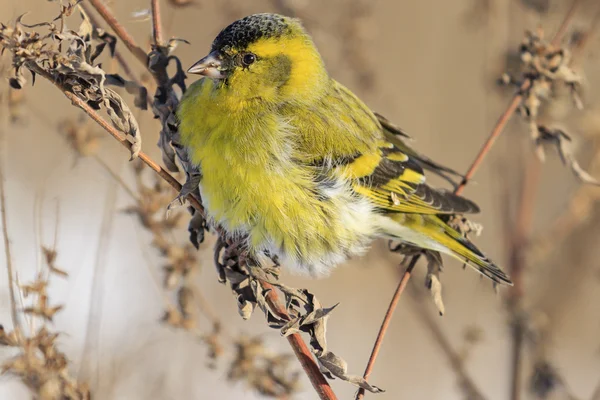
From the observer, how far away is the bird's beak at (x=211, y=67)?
2.75 m

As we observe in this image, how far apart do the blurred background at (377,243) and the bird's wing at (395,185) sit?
0.59 meters

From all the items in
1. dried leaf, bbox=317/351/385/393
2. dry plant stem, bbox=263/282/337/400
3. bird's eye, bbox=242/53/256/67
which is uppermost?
bird's eye, bbox=242/53/256/67

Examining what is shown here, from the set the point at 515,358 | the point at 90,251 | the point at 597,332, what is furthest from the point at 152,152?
the point at 597,332

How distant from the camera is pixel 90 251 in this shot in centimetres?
423

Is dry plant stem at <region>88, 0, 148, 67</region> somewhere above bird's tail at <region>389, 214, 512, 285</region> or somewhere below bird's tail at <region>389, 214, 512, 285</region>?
above

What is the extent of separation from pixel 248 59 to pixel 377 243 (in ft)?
4.83

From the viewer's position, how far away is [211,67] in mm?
2791

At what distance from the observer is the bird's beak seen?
2746 mm

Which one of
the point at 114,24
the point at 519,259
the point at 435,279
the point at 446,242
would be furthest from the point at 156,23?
the point at 519,259

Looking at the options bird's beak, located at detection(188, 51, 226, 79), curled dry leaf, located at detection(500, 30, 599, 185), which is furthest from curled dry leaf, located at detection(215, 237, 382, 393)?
curled dry leaf, located at detection(500, 30, 599, 185)

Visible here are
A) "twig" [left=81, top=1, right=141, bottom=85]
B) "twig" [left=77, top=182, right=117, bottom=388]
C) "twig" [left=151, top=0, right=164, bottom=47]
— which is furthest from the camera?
"twig" [left=77, top=182, right=117, bottom=388]

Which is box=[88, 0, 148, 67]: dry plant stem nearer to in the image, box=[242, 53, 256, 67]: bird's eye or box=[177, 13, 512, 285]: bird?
box=[177, 13, 512, 285]: bird

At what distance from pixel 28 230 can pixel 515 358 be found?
300cm

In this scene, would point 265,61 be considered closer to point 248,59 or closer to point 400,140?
point 248,59
